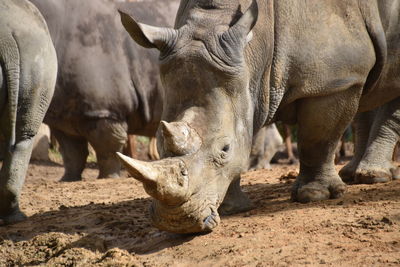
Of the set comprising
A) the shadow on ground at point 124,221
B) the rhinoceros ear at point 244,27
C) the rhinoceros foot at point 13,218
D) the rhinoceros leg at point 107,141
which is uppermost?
the rhinoceros ear at point 244,27

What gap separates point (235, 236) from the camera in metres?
4.88

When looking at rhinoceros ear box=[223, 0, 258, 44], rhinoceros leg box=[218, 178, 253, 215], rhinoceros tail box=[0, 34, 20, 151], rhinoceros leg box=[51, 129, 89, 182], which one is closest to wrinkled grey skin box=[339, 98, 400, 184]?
rhinoceros leg box=[218, 178, 253, 215]

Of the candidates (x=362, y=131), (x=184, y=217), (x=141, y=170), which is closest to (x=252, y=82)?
(x=184, y=217)

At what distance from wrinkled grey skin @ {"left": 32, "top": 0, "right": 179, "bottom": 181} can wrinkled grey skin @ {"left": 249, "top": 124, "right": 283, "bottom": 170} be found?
89.3 inches

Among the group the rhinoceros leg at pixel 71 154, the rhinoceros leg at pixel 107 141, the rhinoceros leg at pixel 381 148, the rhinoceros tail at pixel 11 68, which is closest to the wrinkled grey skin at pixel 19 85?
the rhinoceros tail at pixel 11 68

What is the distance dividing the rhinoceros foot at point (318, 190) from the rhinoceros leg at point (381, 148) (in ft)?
2.33

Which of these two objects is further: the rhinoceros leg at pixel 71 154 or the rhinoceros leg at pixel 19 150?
the rhinoceros leg at pixel 71 154

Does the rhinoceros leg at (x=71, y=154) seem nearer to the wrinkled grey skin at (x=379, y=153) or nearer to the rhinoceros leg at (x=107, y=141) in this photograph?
the rhinoceros leg at (x=107, y=141)

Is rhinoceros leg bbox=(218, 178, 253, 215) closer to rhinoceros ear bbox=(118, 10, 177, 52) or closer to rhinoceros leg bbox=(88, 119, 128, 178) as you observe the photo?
rhinoceros ear bbox=(118, 10, 177, 52)

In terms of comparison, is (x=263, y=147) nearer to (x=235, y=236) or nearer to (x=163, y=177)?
(x=235, y=236)

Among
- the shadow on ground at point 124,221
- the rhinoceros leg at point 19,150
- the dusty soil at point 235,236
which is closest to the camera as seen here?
the dusty soil at point 235,236

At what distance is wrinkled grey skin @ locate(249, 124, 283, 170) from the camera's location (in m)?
11.4

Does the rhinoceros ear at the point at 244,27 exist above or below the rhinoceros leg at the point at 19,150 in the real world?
above

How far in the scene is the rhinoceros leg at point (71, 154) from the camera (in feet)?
31.4
